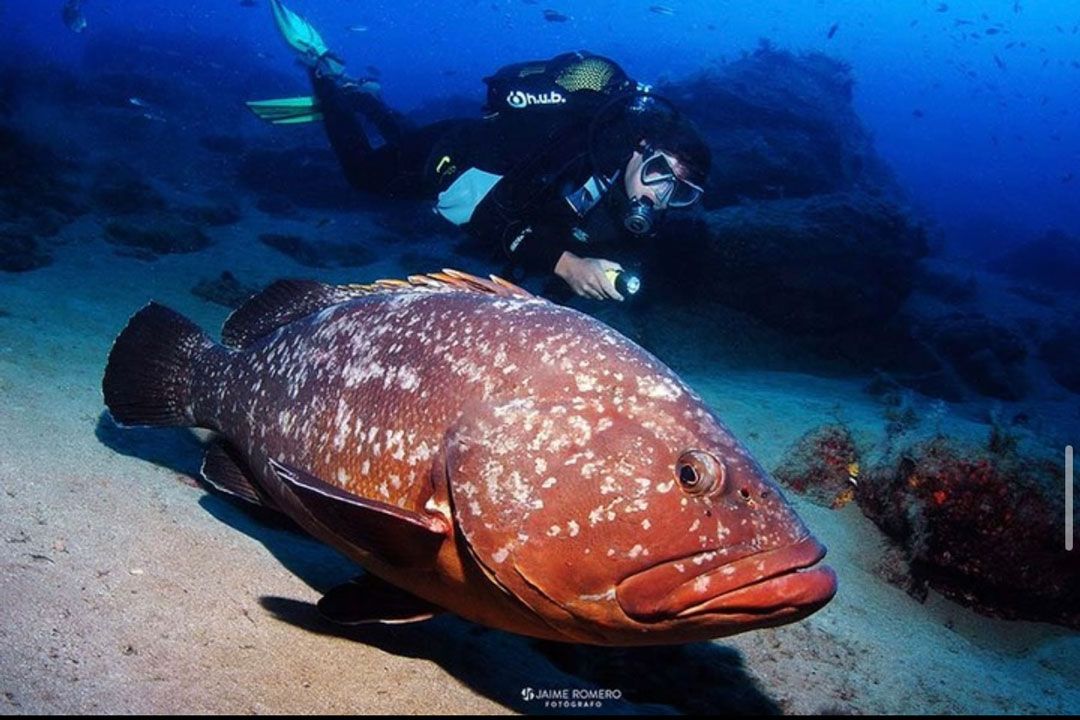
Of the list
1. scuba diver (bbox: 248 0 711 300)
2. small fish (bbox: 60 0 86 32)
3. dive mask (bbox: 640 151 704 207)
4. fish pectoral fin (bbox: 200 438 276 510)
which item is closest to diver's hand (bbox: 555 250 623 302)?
scuba diver (bbox: 248 0 711 300)

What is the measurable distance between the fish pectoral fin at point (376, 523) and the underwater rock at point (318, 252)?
35.8ft

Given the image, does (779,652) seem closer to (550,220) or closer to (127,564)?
(127,564)

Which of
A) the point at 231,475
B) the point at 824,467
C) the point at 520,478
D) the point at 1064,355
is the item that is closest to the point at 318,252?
the point at 231,475

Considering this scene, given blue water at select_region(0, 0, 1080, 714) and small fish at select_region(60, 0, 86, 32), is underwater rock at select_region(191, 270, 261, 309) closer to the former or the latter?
blue water at select_region(0, 0, 1080, 714)

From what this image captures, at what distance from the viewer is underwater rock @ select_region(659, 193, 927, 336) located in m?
10.8

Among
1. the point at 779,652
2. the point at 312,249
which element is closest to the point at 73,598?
the point at 779,652

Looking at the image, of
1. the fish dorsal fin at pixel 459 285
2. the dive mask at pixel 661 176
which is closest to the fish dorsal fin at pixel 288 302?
the fish dorsal fin at pixel 459 285

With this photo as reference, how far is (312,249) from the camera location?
12.8 metres

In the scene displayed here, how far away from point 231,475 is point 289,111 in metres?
8.11

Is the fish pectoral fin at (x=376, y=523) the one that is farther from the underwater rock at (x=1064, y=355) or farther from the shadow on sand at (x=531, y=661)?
the underwater rock at (x=1064, y=355)

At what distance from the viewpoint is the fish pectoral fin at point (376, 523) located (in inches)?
78.6

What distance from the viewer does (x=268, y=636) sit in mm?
2453

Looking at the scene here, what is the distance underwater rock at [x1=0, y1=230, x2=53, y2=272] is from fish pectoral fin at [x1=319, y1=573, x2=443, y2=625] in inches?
331

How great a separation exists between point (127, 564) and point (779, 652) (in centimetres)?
327
